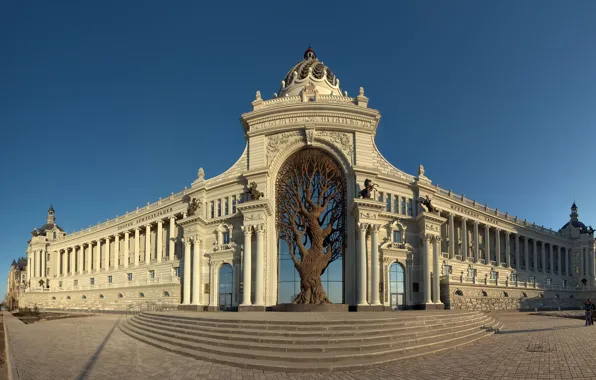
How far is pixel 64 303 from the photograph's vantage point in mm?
78500

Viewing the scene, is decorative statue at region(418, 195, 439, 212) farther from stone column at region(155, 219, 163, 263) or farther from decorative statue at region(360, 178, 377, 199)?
stone column at region(155, 219, 163, 263)

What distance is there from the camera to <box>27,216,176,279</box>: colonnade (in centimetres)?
5934

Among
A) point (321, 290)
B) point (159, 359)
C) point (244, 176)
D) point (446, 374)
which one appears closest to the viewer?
point (446, 374)

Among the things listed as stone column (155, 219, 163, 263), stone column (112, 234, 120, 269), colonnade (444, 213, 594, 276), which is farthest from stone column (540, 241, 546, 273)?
stone column (112, 234, 120, 269)

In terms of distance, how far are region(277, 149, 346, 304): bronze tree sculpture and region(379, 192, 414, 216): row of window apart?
4.77 metres

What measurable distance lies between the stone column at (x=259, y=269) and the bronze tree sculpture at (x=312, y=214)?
9.36 feet

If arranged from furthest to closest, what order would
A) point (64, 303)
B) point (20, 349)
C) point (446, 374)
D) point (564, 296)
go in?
point (64, 303) → point (564, 296) → point (20, 349) → point (446, 374)

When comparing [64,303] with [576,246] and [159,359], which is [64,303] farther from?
[576,246]

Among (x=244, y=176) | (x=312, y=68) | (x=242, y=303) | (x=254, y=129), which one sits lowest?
(x=242, y=303)

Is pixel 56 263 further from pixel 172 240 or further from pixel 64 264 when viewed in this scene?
pixel 172 240

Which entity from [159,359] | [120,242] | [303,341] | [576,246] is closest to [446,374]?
[303,341]

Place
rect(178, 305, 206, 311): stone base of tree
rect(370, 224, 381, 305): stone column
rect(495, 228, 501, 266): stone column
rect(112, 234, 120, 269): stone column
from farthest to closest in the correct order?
rect(112, 234, 120, 269): stone column < rect(495, 228, 501, 266): stone column < rect(178, 305, 206, 311): stone base of tree < rect(370, 224, 381, 305): stone column

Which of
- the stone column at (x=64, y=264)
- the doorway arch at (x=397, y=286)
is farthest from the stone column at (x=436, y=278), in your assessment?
the stone column at (x=64, y=264)

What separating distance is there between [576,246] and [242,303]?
7193 centimetres
